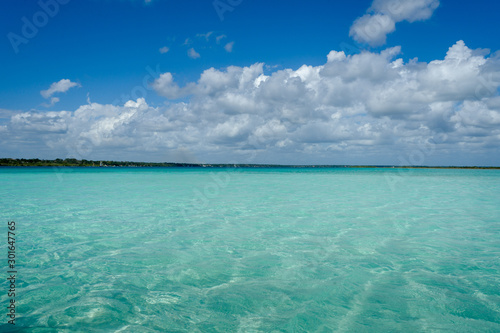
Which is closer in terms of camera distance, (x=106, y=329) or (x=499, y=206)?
(x=106, y=329)

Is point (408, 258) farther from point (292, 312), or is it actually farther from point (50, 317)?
point (50, 317)

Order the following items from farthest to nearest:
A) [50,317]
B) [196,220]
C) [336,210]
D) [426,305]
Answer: [336,210] < [196,220] < [426,305] < [50,317]

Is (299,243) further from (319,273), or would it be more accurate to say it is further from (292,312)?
(292,312)

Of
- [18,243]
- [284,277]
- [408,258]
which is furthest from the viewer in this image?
[18,243]

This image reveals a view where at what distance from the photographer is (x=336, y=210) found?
54.7 ft

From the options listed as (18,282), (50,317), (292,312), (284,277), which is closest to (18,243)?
(18,282)

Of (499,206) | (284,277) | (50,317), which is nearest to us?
(50,317)

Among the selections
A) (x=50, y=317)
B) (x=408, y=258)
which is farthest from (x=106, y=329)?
(x=408, y=258)

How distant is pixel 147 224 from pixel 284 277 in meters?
7.79

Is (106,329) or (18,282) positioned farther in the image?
(18,282)

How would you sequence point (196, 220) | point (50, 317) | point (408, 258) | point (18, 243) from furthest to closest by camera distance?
point (196, 220) → point (18, 243) → point (408, 258) → point (50, 317)

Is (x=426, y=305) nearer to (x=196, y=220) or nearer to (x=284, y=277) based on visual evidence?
(x=284, y=277)

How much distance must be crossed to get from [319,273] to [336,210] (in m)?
9.89

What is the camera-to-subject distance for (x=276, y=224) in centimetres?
1298
